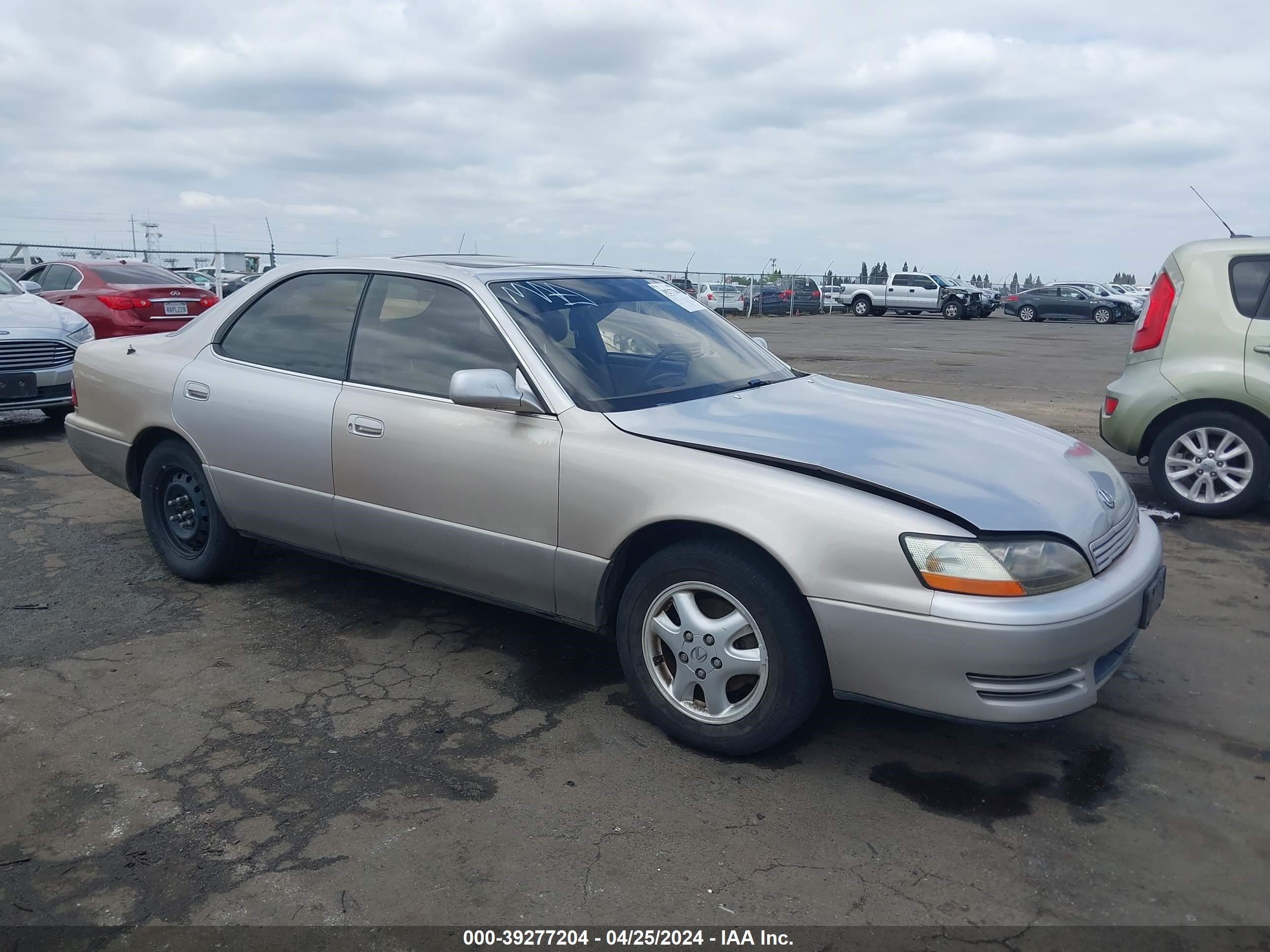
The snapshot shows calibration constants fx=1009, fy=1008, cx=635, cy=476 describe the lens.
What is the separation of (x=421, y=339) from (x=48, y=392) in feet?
20.0

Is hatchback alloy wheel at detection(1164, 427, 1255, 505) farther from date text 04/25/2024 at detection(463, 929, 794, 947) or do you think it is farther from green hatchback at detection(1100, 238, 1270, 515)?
date text 04/25/2024 at detection(463, 929, 794, 947)

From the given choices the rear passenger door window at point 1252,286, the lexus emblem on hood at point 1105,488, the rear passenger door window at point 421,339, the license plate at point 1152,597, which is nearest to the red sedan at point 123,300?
the rear passenger door window at point 421,339

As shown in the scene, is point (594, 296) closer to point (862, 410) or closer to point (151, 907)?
point (862, 410)

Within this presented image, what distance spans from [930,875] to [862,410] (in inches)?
69.5

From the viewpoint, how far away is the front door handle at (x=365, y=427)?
394 cm

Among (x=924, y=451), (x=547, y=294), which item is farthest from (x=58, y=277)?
(x=924, y=451)

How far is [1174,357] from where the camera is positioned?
6.26 m

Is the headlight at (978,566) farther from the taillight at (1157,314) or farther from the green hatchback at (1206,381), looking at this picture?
the taillight at (1157,314)

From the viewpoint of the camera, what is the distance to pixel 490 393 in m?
3.46

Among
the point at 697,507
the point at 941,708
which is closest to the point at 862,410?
the point at 697,507

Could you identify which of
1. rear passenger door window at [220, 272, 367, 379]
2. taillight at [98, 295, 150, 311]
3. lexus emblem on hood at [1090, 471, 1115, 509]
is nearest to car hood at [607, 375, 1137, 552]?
lexus emblem on hood at [1090, 471, 1115, 509]

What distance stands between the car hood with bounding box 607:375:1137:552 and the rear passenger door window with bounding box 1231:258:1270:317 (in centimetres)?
292

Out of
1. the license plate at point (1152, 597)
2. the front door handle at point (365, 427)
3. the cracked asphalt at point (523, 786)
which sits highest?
the front door handle at point (365, 427)

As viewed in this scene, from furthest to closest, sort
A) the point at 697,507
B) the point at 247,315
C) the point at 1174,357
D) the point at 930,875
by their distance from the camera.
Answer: the point at 1174,357, the point at 247,315, the point at 697,507, the point at 930,875
